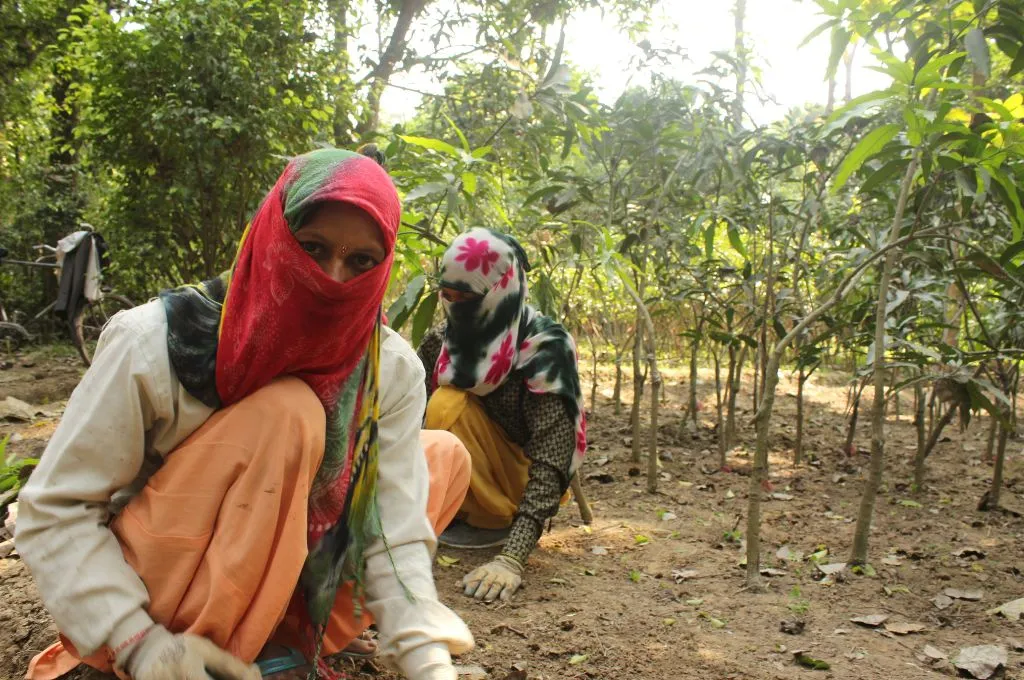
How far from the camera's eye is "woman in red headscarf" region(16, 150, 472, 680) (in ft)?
3.98

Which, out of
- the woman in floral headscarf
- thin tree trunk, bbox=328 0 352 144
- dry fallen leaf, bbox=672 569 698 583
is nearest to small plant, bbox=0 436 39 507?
the woman in floral headscarf

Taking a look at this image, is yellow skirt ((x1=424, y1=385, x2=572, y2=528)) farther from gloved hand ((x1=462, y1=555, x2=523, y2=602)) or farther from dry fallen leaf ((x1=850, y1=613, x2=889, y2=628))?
dry fallen leaf ((x1=850, y1=613, x2=889, y2=628))

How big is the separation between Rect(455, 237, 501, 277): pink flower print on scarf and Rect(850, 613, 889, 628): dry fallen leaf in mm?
1461

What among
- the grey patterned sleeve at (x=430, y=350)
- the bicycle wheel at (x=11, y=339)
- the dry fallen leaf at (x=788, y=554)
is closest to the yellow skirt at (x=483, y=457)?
the grey patterned sleeve at (x=430, y=350)

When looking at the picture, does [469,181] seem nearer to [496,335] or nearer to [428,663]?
[496,335]

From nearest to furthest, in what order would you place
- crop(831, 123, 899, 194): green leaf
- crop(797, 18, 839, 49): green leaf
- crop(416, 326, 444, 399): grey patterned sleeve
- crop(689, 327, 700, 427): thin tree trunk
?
crop(831, 123, 899, 194): green leaf < crop(797, 18, 839, 49): green leaf < crop(416, 326, 444, 399): grey patterned sleeve < crop(689, 327, 700, 427): thin tree trunk

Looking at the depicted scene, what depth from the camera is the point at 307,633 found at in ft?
4.89

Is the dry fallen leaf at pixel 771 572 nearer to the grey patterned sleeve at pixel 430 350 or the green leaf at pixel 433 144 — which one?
the grey patterned sleeve at pixel 430 350

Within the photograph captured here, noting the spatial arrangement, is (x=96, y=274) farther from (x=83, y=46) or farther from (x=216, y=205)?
(x=83, y=46)

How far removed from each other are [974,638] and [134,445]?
2030 mm

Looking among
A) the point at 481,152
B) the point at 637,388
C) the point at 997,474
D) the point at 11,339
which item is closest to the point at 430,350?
the point at 481,152

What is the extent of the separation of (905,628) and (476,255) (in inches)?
63.0

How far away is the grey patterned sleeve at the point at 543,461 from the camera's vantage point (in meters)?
2.47

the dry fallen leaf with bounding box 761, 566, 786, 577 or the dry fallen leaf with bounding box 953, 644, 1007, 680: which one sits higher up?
the dry fallen leaf with bounding box 953, 644, 1007, 680
